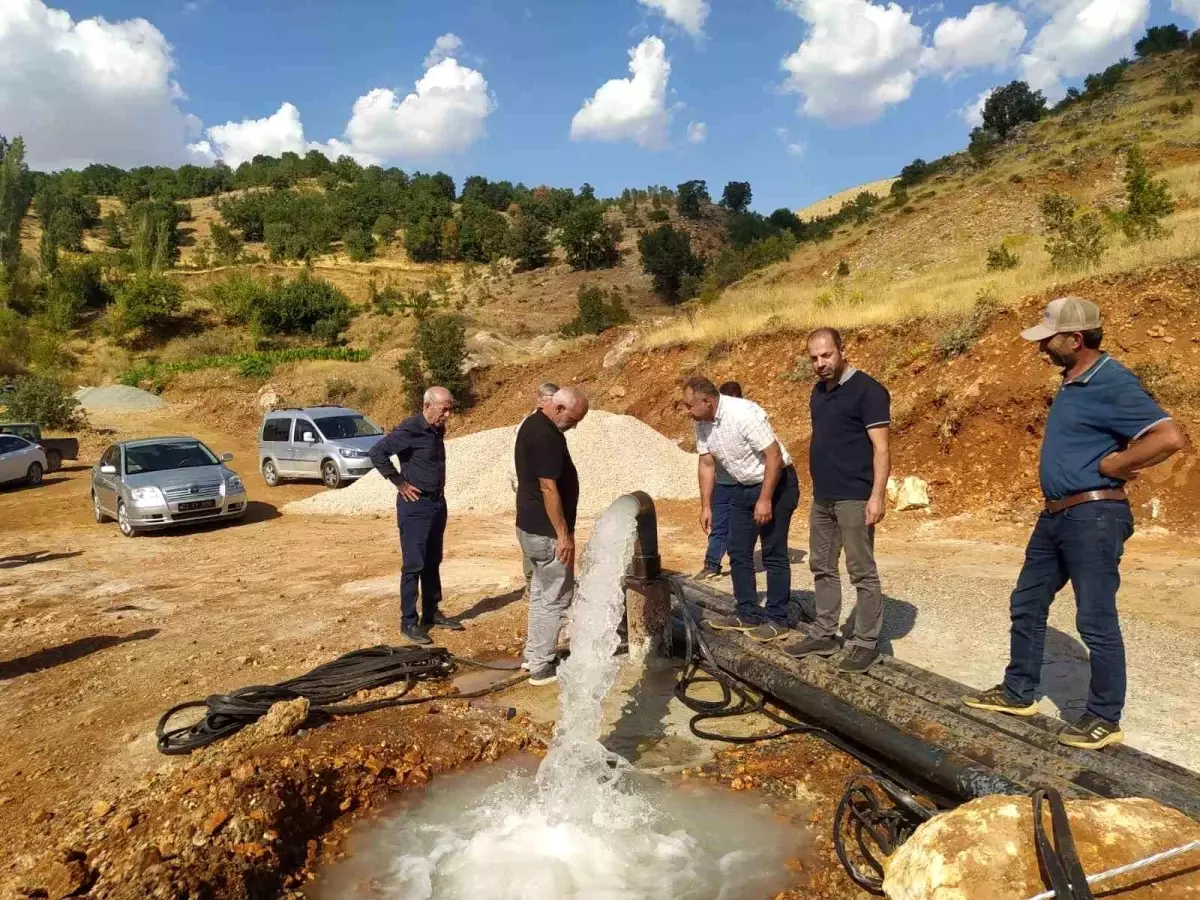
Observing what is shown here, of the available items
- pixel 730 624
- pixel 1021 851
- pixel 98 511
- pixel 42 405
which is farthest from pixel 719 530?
pixel 42 405

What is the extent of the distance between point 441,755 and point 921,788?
2.59 meters

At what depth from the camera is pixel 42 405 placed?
26.4 meters

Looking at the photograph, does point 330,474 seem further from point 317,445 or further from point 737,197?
point 737,197

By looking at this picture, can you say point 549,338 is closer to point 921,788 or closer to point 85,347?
point 85,347

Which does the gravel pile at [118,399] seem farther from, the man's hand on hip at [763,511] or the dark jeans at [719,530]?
the man's hand on hip at [763,511]

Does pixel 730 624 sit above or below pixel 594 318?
below

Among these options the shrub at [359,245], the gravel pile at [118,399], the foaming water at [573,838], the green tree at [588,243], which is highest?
the shrub at [359,245]

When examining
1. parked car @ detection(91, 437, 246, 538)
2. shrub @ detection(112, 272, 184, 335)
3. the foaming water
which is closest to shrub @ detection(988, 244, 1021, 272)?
parked car @ detection(91, 437, 246, 538)

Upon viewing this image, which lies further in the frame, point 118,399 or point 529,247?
point 529,247

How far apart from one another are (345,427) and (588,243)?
36.8 m

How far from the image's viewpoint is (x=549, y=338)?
34.6 metres

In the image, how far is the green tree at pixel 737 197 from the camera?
2793 inches

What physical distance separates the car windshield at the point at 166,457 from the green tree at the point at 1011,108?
167ft

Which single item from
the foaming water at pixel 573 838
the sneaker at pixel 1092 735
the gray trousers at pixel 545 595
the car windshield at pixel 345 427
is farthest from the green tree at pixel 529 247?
the sneaker at pixel 1092 735
